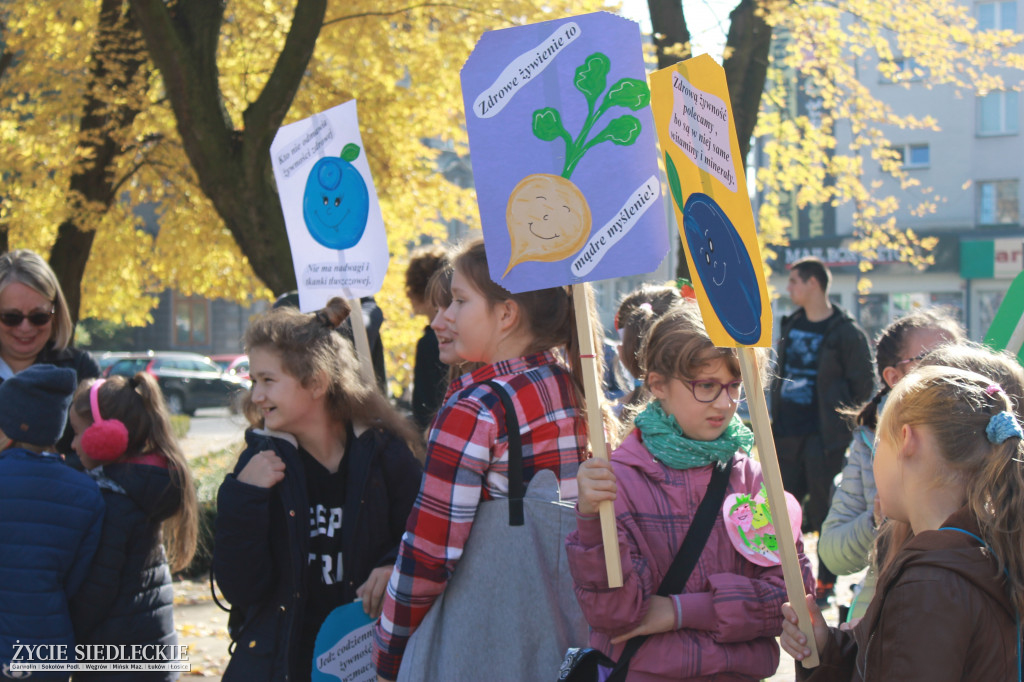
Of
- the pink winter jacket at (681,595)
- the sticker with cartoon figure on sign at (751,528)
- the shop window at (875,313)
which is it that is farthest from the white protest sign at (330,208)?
the shop window at (875,313)

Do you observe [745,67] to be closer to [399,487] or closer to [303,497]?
[399,487]

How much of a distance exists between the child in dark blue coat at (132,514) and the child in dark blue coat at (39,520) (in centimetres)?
8

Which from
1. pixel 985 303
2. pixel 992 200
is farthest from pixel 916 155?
pixel 985 303

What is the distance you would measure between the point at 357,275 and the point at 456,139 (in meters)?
6.79

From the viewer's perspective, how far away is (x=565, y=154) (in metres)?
2.22

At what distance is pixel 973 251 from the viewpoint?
108 ft

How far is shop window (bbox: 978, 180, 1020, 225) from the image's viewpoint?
33.2 meters

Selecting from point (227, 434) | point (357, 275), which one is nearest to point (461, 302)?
point (357, 275)

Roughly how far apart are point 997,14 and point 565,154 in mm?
35572

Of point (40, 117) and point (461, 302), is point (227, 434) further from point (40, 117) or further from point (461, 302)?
point (461, 302)

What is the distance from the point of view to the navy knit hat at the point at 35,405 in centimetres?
308

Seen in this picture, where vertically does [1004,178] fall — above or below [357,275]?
above

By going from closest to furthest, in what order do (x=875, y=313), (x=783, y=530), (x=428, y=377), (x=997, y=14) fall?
(x=783, y=530) → (x=428, y=377) → (x=997, y=14) → (x=875, y=313)

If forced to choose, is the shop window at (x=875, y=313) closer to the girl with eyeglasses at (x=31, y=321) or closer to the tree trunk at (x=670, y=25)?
the tree trunk at (x=670, y=25)
